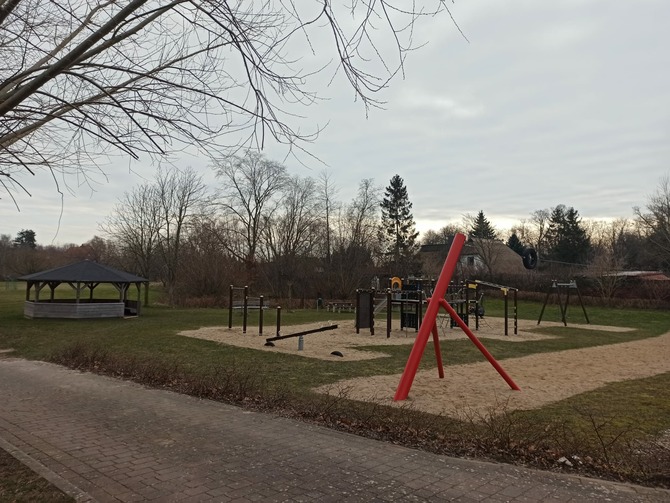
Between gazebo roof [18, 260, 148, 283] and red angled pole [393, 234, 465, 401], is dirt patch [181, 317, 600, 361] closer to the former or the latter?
red angled pole [393, 234, 465, 401]

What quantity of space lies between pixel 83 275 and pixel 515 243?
6774cm

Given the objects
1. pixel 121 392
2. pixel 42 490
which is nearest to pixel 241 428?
pixel 42 490

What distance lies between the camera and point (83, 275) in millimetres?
24594

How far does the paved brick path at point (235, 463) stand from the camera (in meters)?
3.83

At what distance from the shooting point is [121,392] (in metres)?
7.66

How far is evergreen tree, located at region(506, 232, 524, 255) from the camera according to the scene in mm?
77500

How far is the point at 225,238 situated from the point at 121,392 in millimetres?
35681

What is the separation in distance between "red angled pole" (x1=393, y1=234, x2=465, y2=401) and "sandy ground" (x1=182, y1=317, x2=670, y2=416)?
26 centimetres

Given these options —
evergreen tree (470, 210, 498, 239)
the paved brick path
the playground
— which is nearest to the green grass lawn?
the playground

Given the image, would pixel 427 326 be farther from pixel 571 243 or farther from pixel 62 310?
pixel 571 243

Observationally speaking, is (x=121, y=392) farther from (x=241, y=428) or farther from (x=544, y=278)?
(x=544, y=278)

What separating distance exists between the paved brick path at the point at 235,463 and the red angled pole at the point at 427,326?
223 centimetres

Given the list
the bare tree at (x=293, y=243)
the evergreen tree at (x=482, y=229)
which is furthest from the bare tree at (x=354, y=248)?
the evergreen tree at (x=482, y=229)

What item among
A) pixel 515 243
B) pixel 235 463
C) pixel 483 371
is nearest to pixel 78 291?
pixel 483 371
